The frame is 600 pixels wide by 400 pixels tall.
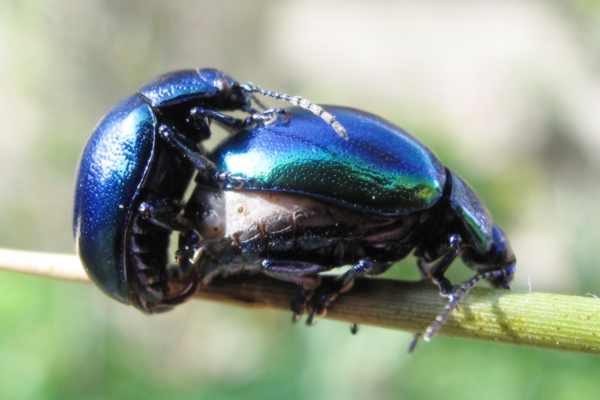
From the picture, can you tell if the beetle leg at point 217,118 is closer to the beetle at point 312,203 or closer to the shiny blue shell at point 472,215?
the beetle at point 312,203

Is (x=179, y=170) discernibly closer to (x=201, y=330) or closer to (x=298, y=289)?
(x=298, y=289)

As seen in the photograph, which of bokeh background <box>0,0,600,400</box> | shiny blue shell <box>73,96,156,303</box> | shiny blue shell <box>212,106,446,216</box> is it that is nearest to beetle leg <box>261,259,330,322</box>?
shiny blue shell <box>212,106,446,216</box>

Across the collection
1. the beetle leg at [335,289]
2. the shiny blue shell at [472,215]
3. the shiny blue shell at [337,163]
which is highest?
the shiny blue shell at [337,163]

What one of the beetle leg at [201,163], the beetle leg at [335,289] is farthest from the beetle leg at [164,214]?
the beetle leg at [335,289]

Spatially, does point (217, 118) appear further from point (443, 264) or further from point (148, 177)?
point (443, 264)

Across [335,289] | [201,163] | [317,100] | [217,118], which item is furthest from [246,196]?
[317,100]

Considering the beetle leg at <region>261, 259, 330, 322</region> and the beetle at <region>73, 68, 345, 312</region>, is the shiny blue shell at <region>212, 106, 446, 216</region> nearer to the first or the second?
the beetle at <region>73, 68, 345, 312</region>

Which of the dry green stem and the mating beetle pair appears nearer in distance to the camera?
the dry green stem
